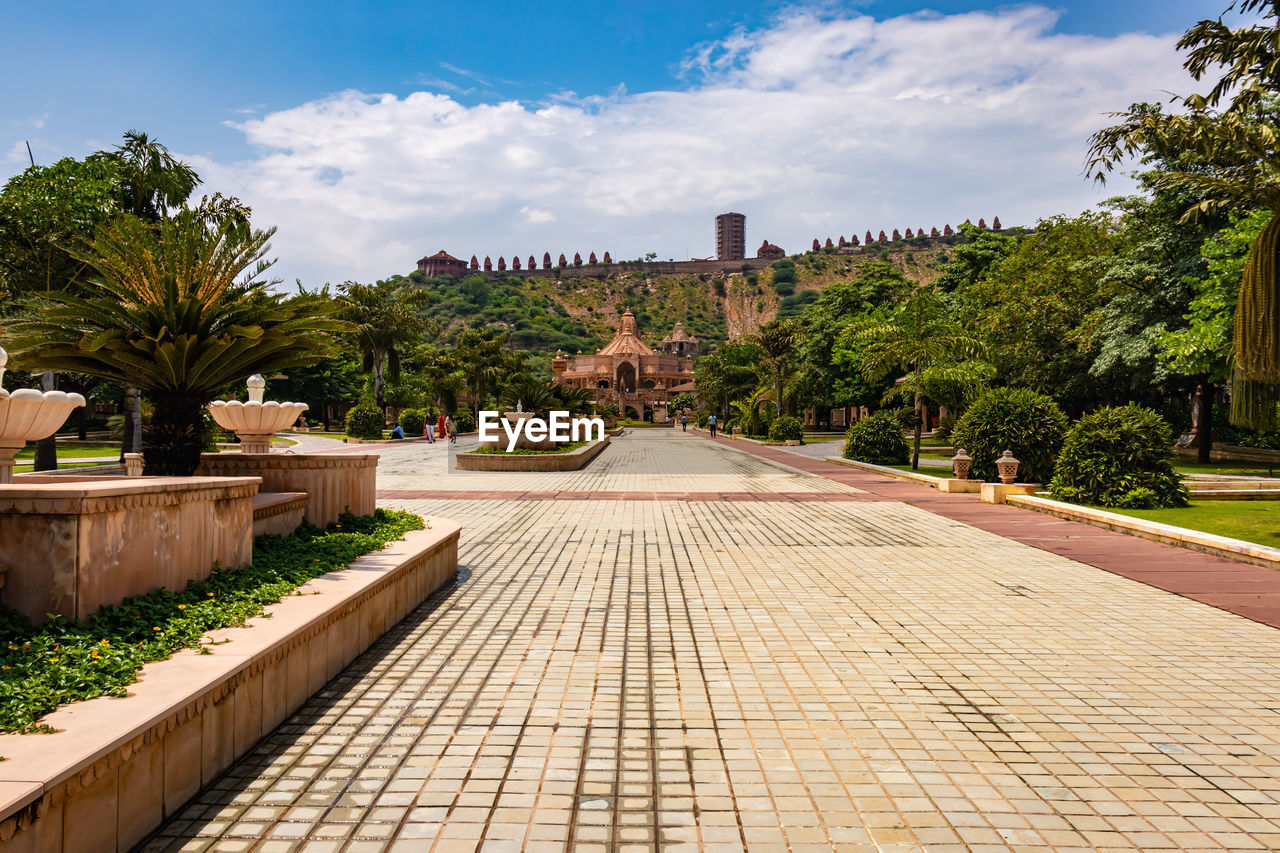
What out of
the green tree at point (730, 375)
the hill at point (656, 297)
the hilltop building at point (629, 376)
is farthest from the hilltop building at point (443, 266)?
the green tree at point (730, 375)

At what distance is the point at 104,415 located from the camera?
50.0 meters

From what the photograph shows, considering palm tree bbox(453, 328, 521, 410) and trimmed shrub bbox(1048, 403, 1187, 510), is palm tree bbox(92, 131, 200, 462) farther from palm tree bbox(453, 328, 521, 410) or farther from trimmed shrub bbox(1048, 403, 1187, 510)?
palm tree bbox(453, 328, 521, 410)

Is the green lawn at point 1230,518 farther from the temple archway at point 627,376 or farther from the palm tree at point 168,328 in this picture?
the temple archway at point 627,376

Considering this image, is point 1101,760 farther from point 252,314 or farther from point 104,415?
point 104,415

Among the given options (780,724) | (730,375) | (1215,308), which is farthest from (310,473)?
(730,375)

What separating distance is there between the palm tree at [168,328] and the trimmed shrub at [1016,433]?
13626 millimetres

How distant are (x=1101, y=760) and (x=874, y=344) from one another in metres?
19.5

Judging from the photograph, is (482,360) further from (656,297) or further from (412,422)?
(656,297)

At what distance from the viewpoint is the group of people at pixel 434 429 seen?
3878 centimetres

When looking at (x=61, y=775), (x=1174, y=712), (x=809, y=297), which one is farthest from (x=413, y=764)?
(x=809, y=297)

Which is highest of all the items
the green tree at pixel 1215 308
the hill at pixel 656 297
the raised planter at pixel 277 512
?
the hill at pixel 656 297

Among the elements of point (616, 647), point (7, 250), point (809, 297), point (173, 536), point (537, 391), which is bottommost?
point (616, 647)

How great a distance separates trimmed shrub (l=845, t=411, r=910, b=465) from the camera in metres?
23.8

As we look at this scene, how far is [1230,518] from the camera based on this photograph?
Answer: 11289mm
